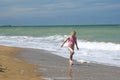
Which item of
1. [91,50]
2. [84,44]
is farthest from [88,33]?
[91,50]

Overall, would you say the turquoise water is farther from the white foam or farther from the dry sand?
the dry sand

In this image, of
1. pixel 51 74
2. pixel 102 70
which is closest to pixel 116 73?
pixel 102 70

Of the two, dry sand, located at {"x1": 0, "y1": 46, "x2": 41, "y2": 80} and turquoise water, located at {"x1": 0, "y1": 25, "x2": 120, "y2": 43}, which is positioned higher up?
dry sand, located at {"x1": 0, "y1": 46, "x2": 41, "y2": 80}

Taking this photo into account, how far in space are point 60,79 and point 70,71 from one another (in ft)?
7.97

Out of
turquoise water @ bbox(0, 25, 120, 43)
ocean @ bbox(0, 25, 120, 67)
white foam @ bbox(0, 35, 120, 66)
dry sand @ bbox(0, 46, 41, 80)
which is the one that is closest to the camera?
dry sand @ bbox(0, 46, 41, 80)

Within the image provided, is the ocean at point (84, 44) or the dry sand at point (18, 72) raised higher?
the dry sand at point (18, 72)

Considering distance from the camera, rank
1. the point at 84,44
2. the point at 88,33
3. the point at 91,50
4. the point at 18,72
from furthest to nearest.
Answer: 1. the point at 88,33
2. the point at 84,44
3. the point at 91,50
4. the point at 18,72

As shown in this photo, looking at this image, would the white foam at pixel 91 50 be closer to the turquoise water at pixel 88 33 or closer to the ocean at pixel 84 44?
the ocean at pixel 84 44

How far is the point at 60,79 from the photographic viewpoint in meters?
13.6

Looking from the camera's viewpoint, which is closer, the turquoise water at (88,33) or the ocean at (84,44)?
the ocean at (84,44)

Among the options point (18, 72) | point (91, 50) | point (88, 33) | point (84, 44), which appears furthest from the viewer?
point (88, 33)

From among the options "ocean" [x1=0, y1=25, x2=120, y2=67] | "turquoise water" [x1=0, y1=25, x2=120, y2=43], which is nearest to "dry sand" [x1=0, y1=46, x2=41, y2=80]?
"ocean" [x1=0, y1=25, x2=120, y2=67]

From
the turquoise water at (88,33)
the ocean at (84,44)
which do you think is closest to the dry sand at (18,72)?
the ocean at (84,44)

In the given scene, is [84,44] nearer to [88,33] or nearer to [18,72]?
[18,72]
